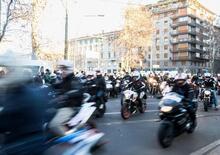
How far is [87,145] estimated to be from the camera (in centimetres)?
486

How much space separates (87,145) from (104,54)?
118986mm

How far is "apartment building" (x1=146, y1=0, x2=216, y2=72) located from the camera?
98.2 m

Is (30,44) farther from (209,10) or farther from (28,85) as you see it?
(209,10)

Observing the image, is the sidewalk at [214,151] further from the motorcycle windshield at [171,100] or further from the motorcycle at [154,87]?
the motorcycle at [154,87]

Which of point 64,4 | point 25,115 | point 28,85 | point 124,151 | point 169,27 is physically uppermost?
point 169,27

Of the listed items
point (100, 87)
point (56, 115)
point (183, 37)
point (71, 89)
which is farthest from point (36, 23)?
point (183, 37)

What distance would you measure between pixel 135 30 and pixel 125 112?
42299 millimetres

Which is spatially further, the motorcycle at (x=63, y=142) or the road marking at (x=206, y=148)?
the road marking at (x=206, y=148)

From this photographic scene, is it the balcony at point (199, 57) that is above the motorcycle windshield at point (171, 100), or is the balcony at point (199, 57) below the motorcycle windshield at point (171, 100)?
above

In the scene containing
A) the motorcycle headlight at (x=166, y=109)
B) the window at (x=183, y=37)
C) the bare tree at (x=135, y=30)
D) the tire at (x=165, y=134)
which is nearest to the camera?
the tire at (x=165, y=134)

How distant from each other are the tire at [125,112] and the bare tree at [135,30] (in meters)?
41.4

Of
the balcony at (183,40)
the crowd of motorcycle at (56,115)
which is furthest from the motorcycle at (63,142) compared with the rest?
the balcony at (183,40)

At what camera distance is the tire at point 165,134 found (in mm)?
8008

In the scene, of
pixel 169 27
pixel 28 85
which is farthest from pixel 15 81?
A: pixel 169 27
